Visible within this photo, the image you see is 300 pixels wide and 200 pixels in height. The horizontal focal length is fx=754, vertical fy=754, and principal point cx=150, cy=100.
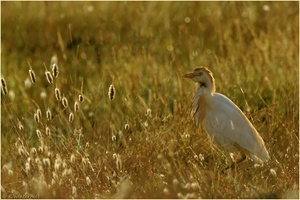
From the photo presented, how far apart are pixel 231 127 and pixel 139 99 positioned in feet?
3.30

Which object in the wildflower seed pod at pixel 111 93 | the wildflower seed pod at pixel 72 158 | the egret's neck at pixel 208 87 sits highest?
the wildflower seed pod at pixel 111 93

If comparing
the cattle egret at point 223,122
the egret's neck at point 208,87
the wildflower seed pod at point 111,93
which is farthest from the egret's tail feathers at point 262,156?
the wildflower seed pod at point 111,93

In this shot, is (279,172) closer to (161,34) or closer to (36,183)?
(36,183)

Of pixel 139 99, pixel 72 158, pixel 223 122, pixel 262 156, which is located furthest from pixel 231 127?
pixel 72 158

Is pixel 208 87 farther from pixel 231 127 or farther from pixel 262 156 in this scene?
pixel 262 156

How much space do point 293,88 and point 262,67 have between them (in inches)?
28.9

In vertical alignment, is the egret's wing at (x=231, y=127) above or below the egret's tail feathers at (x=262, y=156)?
above

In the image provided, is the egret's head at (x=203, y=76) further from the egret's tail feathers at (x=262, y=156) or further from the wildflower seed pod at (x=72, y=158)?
the wildflower seed pod at (x=72, y=158)

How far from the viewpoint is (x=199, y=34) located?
8.80 m

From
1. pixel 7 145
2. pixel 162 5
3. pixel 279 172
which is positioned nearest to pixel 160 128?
pixel 279 172

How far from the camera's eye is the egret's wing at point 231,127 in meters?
5.09

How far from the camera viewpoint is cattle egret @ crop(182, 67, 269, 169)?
5109mm

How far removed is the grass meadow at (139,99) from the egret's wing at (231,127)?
0.10 m

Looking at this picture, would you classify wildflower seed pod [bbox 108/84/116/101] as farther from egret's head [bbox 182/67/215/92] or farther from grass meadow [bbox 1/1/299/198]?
egret's head [bbox 182/67/215/92]
